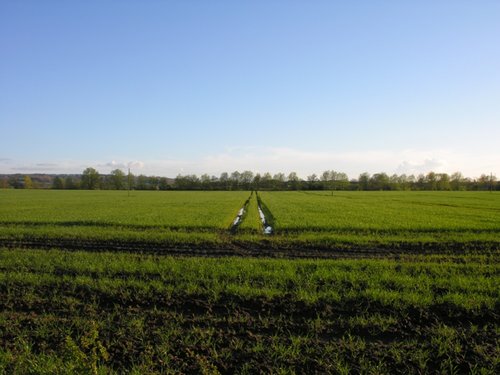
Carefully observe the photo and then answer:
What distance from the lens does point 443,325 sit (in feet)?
22.0

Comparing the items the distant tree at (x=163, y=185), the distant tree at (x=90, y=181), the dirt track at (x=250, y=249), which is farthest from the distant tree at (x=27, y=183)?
the dirt track at (x=250, y=249)

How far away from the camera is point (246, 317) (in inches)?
276

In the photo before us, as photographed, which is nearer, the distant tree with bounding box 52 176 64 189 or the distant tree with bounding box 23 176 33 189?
the distant tree with bounding box 52 176 64 189

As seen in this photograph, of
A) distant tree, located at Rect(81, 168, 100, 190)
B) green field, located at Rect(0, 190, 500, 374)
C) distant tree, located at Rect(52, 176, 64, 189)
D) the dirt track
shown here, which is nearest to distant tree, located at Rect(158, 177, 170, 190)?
distant tree, located at Rect(81, 168, 100, 190)

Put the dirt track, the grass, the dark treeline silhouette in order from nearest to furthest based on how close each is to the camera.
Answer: the grass < the dirt track < the dark treeline silhouette

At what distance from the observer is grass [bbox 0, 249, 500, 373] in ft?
17.4

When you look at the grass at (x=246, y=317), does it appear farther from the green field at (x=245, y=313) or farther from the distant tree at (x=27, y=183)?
the distant tree at (x=27, y=183)

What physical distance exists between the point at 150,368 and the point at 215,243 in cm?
1145

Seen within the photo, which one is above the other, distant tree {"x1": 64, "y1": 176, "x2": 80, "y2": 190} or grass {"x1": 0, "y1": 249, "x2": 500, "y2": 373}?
distant tree {"x1": 64, "y1": 176, "x2": 80, "y2": 190}

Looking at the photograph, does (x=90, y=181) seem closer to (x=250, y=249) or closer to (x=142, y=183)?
(x=142, y=183)

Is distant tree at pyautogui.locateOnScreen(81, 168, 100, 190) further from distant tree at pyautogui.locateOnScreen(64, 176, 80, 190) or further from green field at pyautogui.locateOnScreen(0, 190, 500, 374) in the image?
green field at pyautogui.locateOnScreen(0, 190, 500, 374)

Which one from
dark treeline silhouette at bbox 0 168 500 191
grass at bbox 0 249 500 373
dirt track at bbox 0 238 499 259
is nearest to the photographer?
grass at bbox 0 249 500 373

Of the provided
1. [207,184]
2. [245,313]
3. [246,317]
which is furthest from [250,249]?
[207,184]

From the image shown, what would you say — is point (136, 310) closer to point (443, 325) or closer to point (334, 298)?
point (334, 298)
